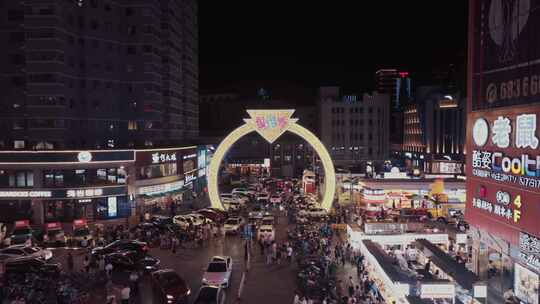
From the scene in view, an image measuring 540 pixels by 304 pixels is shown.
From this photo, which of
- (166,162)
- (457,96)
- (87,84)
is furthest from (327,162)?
(457,96)

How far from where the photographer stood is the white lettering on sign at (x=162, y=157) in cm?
4217

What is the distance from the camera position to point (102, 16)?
141ft

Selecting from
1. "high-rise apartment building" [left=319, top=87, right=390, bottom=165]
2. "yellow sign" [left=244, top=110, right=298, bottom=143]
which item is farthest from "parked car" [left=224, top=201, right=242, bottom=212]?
"high-rise apartment building" [left=319, top=87, right=390, bottom=165]

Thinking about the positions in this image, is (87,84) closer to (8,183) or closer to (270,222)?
(8,183)

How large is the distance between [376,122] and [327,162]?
5163 cm

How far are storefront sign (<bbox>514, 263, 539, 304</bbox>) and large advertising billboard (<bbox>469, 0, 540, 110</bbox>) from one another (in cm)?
616

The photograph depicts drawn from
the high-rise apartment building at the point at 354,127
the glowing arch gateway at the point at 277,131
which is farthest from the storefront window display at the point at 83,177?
the high-rise apartment building at the point at 354,127

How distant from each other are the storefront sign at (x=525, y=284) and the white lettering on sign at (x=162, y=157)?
31919 mm

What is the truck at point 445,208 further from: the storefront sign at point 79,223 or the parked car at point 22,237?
the parked car at point 22,237

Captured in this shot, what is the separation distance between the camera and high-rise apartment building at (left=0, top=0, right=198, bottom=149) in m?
38.5

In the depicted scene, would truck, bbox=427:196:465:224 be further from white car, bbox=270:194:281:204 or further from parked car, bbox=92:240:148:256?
parked car, bbox=92:240:148:256

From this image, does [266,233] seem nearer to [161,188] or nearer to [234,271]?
[234,271]

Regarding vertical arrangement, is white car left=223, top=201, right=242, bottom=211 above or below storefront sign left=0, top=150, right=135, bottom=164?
below

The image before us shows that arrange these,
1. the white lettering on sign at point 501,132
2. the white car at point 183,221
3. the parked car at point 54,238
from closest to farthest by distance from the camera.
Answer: the white lettering on sign at point 501,132, the parked car at point 54,238, the white car at point 183,221
